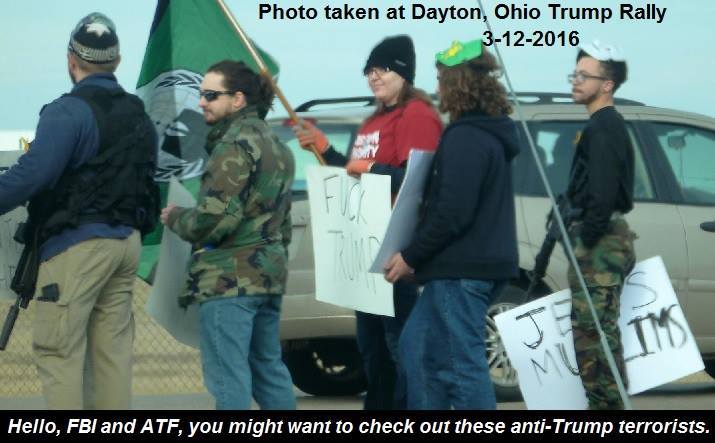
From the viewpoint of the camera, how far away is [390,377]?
23.7ft

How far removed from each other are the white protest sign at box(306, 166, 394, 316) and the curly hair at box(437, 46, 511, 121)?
0.46m

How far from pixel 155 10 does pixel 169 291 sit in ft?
5.23

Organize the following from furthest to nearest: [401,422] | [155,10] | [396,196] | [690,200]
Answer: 1. [690,200]
2. [155,10]
3. [396,196]
4. [401,422]

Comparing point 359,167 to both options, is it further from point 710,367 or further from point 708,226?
point 710,367

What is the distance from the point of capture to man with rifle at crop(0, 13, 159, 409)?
6395 mm

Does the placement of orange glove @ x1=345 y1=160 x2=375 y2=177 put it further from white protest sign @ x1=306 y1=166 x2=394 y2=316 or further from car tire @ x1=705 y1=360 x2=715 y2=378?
car tire @ x1=705 y1=360 x2=715 y2=378

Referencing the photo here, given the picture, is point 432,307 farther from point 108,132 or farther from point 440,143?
point 108,132

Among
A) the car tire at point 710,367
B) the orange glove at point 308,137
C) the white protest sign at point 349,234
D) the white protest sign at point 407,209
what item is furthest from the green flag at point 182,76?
the car tire at point 710,367

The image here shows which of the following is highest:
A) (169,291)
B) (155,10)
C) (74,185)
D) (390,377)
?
(155,10)

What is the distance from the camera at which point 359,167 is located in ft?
22.3

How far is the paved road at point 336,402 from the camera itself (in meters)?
9.36

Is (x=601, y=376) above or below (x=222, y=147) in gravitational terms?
below

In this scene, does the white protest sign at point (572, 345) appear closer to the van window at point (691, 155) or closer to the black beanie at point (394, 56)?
the black beanie at point (394, 56)

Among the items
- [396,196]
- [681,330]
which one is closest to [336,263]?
[396,196]
